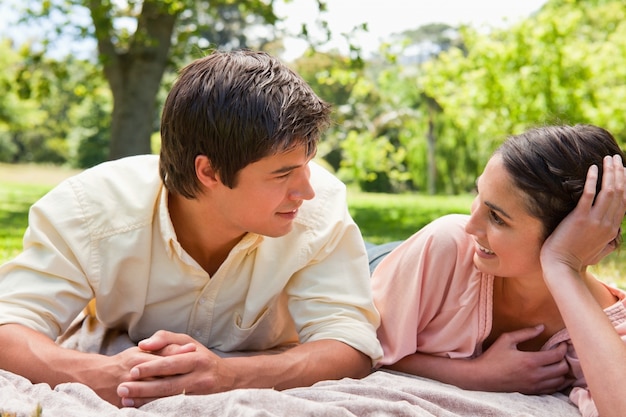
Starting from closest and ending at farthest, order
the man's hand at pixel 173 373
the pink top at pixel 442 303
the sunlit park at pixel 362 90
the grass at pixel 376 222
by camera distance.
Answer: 1. the man's hand at pixel 173 373
2. the pink top at pixel 442 303
3. the grass at pixel 376 222
4. the sunlit park at pixel 362 90

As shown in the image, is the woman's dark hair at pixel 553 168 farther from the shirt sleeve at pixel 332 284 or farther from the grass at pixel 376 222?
the grass at pixel 376 222

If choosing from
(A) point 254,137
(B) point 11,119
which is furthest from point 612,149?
(B) point 11,119

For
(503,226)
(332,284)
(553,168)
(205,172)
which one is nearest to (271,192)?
(205,172)

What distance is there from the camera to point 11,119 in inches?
1232

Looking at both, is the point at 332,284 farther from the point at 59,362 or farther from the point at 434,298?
the point at 59,362

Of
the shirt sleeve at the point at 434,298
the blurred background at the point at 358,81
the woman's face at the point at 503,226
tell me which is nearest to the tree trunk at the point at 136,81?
the blurred background at the point at 358,81

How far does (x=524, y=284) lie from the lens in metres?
2.87

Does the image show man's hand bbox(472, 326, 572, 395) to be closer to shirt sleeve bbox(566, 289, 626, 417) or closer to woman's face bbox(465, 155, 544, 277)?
shirt sleeve bbox(566, 289, 626, 417)

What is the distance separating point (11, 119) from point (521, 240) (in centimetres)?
3180

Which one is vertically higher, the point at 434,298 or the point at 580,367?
the point at 434,298

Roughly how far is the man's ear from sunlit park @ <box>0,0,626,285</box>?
560 mm

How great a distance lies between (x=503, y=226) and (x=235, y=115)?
101cm

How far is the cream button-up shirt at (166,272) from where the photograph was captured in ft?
8.92

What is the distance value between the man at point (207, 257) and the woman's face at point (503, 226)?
0.49m
